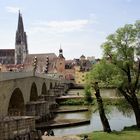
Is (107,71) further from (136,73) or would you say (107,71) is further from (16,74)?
(16,74)

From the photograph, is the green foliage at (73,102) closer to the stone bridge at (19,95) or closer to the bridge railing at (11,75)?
the stone bridge at (19,95)

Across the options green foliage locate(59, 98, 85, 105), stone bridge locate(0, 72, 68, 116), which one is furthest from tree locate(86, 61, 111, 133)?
green foliage locate(59, 98, 85, 105)

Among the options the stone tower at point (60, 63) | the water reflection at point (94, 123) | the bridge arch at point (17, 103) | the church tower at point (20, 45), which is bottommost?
the water reflection at point (94, 123)

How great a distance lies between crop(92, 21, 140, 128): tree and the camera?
34250mm

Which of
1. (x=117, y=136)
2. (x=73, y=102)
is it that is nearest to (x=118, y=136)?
(x=117, y=136)

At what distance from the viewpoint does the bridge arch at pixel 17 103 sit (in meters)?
41.8

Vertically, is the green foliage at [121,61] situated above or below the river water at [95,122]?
above

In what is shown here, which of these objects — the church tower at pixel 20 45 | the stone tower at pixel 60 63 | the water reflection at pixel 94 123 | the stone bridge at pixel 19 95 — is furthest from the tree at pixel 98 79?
the church tower at pixel 20 45

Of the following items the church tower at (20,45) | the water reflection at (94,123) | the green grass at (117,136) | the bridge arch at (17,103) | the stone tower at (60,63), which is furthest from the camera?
the church tower at (20,45)

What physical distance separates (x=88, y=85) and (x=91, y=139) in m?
6.38

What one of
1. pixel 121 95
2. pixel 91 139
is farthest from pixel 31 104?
pixel 91 139

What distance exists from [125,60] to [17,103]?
15060 millimetres

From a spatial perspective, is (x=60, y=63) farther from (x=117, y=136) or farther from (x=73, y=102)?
(x=117, y=136)

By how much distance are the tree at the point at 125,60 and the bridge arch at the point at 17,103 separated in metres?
11.0
